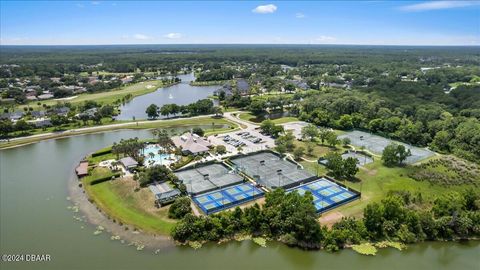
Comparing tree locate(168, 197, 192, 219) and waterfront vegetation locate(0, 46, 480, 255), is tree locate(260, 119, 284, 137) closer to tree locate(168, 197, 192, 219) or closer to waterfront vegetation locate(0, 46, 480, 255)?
waterfront vegetation locate(0, 46, 480, 255)

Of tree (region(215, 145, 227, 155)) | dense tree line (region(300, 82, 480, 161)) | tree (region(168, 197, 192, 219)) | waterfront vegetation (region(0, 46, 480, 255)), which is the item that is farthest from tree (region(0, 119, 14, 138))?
dense tree line (region(300, 82, 480, 161))

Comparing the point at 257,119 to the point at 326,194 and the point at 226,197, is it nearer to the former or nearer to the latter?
the point at 326,194

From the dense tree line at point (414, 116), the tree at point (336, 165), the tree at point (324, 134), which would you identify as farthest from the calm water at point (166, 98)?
the tree at point (336, 165)

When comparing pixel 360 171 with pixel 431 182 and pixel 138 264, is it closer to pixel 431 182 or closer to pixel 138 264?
pixel 431 182

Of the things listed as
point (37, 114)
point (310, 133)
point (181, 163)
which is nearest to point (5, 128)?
point (37, 114)

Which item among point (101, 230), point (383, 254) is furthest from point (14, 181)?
point (383, 254)
